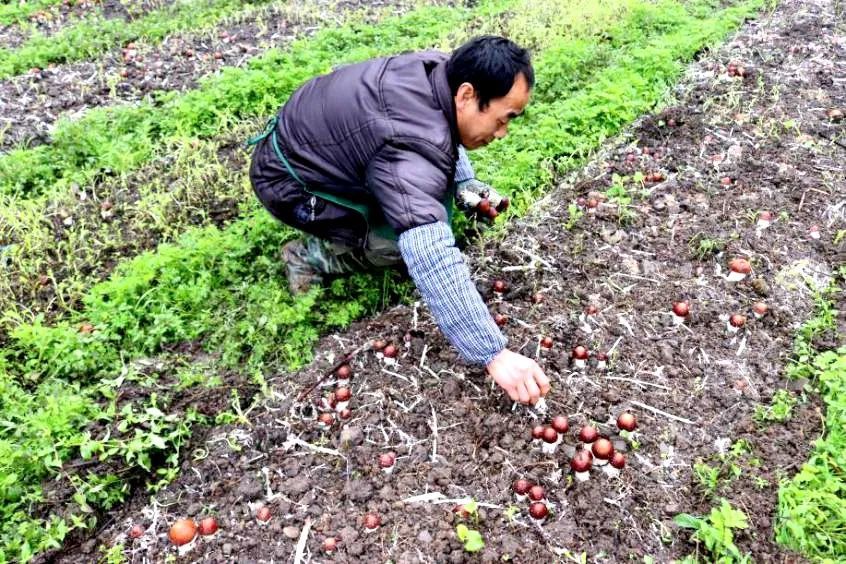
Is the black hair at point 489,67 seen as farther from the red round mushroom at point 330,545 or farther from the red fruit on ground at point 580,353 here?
the red round mushroom at point 330,545

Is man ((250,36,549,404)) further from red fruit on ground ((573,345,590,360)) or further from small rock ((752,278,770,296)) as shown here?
small rock ((752,278,770,296))

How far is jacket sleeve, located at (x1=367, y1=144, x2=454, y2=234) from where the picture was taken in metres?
2.91

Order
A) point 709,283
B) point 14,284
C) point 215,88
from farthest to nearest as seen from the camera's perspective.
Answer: point 215,88 → point 14,284 → point 709,283

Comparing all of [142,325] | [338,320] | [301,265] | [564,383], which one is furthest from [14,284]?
[564,383]

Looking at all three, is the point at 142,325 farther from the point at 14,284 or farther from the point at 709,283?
the point at 709,283

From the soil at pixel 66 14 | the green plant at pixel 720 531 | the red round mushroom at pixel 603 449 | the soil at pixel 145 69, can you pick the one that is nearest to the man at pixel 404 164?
the red round mushroom at pixel 603 449

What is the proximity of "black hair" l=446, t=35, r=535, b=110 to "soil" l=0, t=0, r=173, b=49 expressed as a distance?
8150mm

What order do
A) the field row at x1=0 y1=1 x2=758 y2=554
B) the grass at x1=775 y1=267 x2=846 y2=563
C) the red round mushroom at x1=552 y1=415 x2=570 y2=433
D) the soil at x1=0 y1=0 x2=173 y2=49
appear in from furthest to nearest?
1. the soil at x1=0 y1=0 x2=173 y2=49
2. the field row at x1=0 y1=1 x2=758 y2=554
3. the red round mushroom at x1=552 y1=415 x2=570 y2=433
4. the grass at x1=775 y1=267 x2=846 y2=563

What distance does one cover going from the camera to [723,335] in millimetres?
3850

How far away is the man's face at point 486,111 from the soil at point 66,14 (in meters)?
8.16

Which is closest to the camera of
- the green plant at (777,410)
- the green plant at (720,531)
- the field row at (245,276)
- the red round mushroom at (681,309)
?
the green plant at (720,531)

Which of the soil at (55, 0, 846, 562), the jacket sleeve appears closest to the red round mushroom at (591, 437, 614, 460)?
the soil at (55, 0, 846, 562)

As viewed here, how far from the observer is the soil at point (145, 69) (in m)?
6.71

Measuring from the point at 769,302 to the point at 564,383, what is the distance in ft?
5.11
